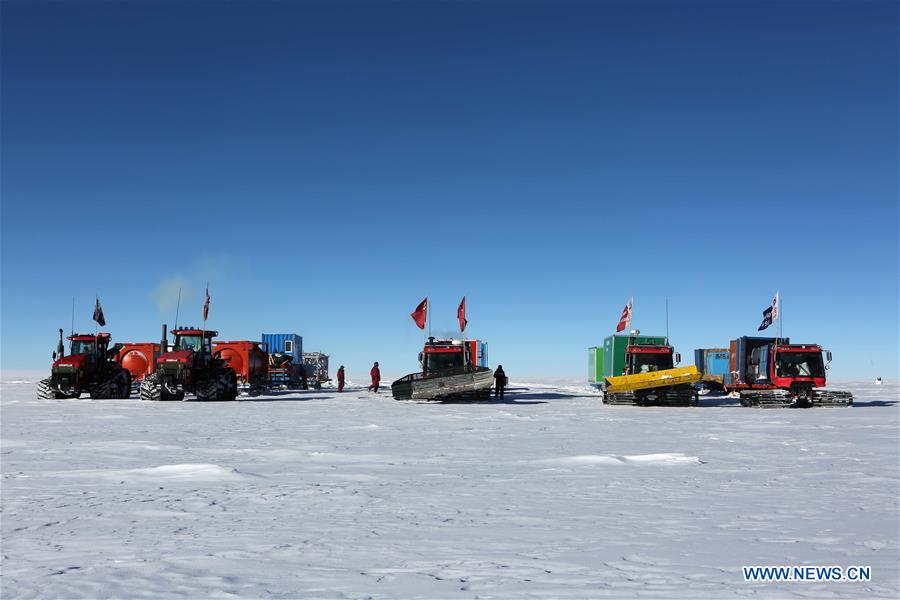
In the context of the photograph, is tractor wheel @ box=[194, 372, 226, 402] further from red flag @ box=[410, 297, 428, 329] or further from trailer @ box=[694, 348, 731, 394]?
trailer @ box=[694, 348, 731, 394]

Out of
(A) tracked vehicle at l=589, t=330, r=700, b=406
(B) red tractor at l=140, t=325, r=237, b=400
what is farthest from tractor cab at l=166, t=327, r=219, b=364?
(A) tracked vehicle at l=589, t=330, r=700, b=406

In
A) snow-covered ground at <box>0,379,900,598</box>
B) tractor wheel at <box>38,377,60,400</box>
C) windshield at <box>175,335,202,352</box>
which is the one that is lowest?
tractor wheel at <box>38,377,60,400</box>

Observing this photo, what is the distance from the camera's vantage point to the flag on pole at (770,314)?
28438mm

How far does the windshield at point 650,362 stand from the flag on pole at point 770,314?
5.46 m

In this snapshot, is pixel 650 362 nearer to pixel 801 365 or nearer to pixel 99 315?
pixel 801 365

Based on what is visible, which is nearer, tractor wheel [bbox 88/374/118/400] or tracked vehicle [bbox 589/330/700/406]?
tracked vehicle [bbox 589/330/700/406]

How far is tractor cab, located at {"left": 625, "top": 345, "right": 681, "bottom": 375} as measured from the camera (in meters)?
26.8

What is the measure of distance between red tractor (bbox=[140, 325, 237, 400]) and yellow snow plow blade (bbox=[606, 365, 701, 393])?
15.5 m

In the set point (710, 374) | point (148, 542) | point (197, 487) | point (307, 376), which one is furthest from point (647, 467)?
point (307, 376)

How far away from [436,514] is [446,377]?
19.3 m

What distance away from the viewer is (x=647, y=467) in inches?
382

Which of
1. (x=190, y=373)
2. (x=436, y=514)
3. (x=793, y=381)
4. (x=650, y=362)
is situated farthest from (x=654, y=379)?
(x=436, y=514)

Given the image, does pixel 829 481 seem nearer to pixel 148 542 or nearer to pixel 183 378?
pixel 148 542

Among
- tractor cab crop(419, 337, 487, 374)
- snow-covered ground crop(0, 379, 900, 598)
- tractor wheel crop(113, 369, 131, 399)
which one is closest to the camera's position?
snow-covered ground crop(0, 379, 900, 598)
